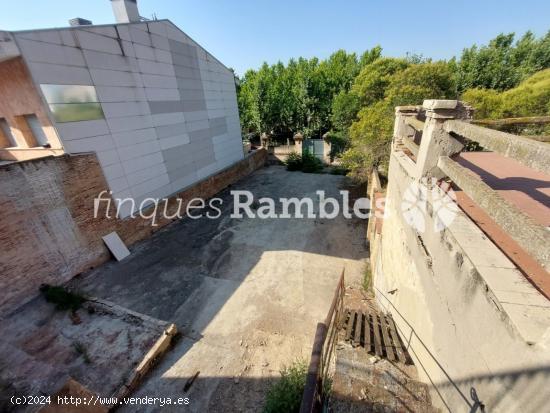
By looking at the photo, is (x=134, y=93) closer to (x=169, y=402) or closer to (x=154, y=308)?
(x=154, y=308)

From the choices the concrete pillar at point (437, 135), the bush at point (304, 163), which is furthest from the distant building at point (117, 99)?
the concrete pillar at point (437, 135)

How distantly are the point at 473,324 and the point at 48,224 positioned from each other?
351 inches

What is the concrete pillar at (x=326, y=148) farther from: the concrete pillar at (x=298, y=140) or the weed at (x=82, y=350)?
the weed at (x=82, y=350)

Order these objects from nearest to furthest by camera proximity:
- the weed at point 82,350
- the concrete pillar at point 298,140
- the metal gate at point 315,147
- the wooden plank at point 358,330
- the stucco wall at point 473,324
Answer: the stucco wall at point 473,324
the wooden plank at point 358,330
the weed at point 82,350
the concrete pillar at point 298,140
the metal gate at point 315,147

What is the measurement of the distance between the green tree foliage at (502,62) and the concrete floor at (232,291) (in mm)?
15490

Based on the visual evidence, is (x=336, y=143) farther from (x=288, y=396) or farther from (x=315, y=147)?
(x=288, y=396)

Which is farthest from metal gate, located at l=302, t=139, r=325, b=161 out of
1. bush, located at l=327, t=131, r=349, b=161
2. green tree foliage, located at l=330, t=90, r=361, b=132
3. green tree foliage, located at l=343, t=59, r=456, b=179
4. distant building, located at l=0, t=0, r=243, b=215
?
distant building, located at l=0, t=0, r=243, b=215

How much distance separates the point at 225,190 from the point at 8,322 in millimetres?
9219

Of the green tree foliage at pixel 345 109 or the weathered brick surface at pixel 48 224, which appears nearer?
the weathered brick surface at pixel 48 224

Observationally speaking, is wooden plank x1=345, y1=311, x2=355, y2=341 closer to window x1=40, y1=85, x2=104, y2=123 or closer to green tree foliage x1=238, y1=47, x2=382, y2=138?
window x1=40, y1=85, x2=104, y2=123

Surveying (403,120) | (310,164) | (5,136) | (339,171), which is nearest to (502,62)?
(339,171)

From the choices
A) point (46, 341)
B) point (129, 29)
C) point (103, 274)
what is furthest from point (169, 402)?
point (129, 29)

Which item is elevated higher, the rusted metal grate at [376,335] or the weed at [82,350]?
the rusted metal grate at [376,335]

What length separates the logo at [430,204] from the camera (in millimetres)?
2379
